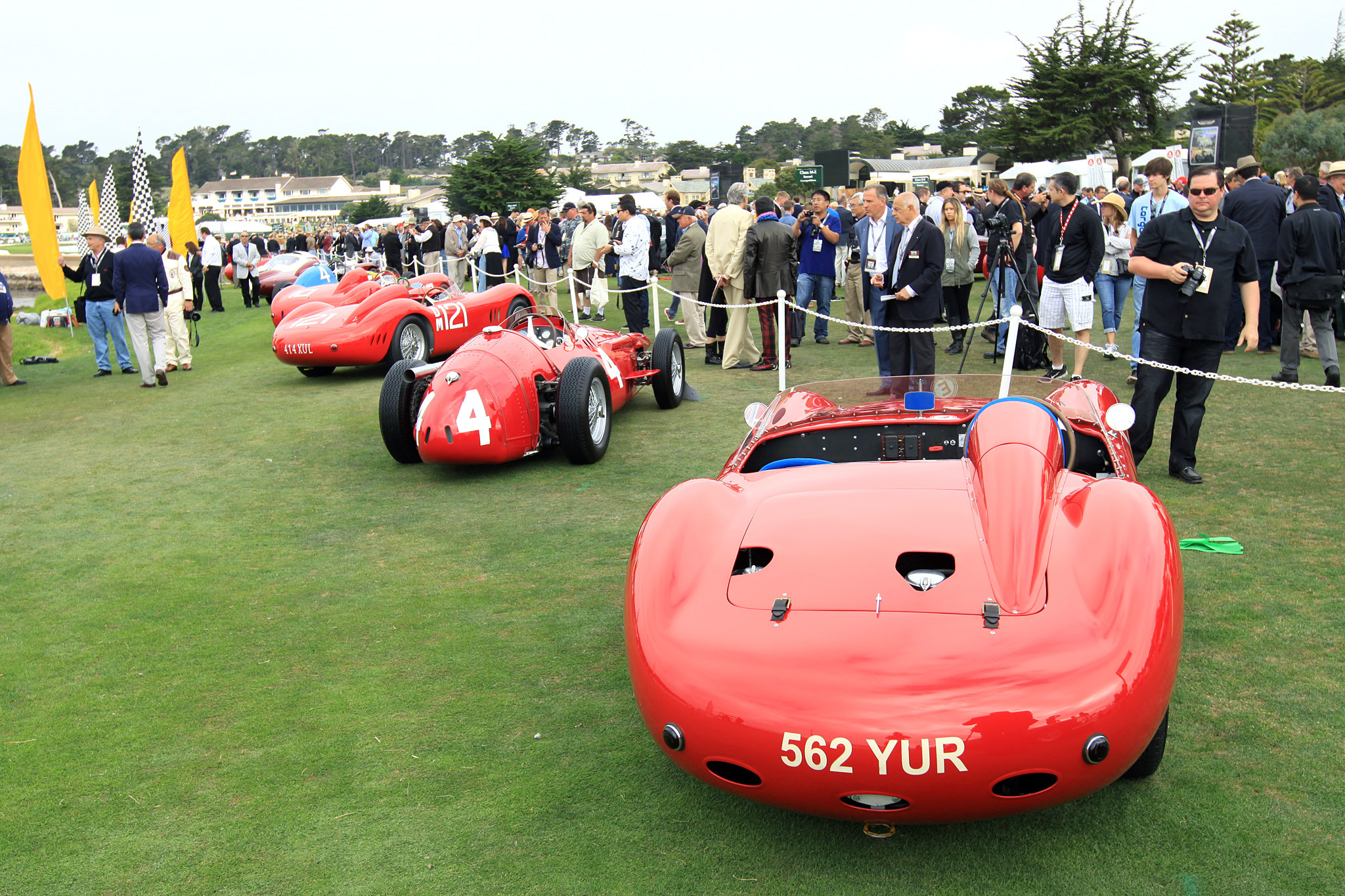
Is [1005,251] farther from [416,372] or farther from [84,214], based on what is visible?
[84,214]

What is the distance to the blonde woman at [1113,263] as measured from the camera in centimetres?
891

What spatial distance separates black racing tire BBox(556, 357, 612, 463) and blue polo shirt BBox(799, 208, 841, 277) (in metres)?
5.24

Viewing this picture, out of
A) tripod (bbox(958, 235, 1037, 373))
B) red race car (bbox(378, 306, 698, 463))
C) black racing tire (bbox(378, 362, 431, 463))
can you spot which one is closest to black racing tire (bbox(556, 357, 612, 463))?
red race car (bbox(378, 306, 698, 463))

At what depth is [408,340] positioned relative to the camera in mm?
11414

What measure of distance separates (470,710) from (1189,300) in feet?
15.6

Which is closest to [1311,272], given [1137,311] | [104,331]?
[1137,311]

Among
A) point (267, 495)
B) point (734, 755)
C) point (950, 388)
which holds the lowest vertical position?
point (267, 495)

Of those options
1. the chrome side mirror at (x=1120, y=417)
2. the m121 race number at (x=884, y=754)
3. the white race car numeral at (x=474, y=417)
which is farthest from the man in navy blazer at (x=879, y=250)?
the m121 race number at (x=884, y=754)

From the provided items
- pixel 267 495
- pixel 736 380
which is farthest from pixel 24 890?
pixel 736 380

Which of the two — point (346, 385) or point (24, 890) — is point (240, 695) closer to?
point (24, 890)

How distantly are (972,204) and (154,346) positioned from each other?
1183cm

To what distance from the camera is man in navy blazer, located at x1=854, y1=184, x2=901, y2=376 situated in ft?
26.9

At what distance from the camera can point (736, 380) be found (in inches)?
410

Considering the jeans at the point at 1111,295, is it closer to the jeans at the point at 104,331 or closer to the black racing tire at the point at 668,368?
the black racing tire at the point at 668,368
